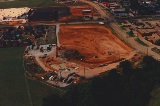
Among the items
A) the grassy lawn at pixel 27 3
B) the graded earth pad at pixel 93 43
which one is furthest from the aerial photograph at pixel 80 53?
the grassy lawn at pixel 27 3

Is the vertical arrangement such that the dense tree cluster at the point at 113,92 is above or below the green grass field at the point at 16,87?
above

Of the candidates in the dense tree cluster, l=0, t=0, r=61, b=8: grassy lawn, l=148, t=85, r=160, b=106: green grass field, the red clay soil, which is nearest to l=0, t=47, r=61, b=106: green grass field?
the dense tree cluster

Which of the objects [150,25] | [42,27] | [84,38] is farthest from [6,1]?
[150,25]

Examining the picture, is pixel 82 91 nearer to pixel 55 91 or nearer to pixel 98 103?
pixel 98 103

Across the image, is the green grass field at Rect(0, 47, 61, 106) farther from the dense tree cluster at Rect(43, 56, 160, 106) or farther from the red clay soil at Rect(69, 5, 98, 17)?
the red clay soil at Rect(69, 5, 98, 17)

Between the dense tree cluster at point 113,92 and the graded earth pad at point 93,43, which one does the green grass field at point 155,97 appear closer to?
the dense tree cluster at point 113,92

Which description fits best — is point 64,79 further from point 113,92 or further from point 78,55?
point 113,92

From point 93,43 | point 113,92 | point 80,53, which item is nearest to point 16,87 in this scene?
point 80,53
